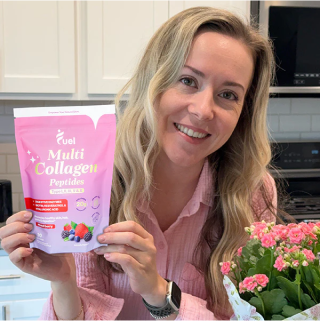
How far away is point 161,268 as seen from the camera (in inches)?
45.9

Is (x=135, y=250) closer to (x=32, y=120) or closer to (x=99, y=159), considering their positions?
(x=99, y=159)

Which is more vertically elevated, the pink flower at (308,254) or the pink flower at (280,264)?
the pink flower at (308,254)

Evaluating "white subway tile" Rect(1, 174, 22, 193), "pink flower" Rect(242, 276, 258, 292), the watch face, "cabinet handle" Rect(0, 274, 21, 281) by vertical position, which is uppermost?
"pink flower" Rect(242, 276, 258, 292)

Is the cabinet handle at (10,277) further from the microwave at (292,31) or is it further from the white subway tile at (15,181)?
the microwave at (292,31)

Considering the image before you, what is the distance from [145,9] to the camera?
2.11 metres

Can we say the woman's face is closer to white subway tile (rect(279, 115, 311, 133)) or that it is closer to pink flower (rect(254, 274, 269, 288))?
pink flower (rect(254, 274, 269, 288))

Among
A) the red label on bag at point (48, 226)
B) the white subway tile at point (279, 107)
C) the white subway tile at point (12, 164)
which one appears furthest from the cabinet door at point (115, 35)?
the red label on bag at point (48, 226)

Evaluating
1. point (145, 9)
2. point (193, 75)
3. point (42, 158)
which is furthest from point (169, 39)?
point (145, 9)

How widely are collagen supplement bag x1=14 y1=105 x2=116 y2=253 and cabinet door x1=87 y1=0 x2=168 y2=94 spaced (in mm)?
1392

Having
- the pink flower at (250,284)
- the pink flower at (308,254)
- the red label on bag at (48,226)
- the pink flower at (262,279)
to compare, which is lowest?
the pink flower at (250,284)

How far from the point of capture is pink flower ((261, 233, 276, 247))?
0.59 m

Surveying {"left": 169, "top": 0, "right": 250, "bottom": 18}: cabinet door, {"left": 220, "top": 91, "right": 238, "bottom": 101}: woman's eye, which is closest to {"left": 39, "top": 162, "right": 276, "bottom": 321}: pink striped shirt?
{"left": 220, "top": 91, "right": 238, "bottom": 101}: woman's eye

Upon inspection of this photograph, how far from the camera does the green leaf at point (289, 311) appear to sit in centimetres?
58

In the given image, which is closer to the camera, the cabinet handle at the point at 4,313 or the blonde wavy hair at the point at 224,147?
the blonde wavy hair at the point at 224,147
